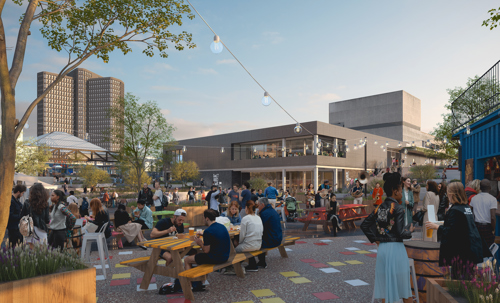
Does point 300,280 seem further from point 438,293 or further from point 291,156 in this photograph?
point 291,156

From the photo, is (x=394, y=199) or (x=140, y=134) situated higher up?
(x=140, y=134)

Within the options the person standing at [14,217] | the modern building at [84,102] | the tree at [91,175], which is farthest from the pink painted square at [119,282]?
the modern building at [84,102]

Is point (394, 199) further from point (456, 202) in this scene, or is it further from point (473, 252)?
point (473, 252)

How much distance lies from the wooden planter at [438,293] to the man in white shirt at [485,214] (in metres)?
2.43

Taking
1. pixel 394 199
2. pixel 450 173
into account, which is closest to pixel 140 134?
pixel 394 199

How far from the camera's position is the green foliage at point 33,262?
349 cm

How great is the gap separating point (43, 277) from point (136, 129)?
26208mm

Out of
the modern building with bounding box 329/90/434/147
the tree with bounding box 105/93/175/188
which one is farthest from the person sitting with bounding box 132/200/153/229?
the modern building with bounding box 329/90/434/147

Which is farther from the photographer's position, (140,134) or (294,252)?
(140,134)

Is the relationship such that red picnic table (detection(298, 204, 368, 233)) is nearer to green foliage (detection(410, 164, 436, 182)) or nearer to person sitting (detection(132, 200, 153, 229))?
person sitting (detection(132, 200, 153, 229))

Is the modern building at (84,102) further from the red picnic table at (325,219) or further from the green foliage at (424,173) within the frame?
the red picnic table at (325,219)

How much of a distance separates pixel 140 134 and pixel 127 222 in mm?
20707

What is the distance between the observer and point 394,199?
3.95 meters

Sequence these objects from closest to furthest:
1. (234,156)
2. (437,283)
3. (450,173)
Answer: (437,283)
(450,173)
(234,156)
